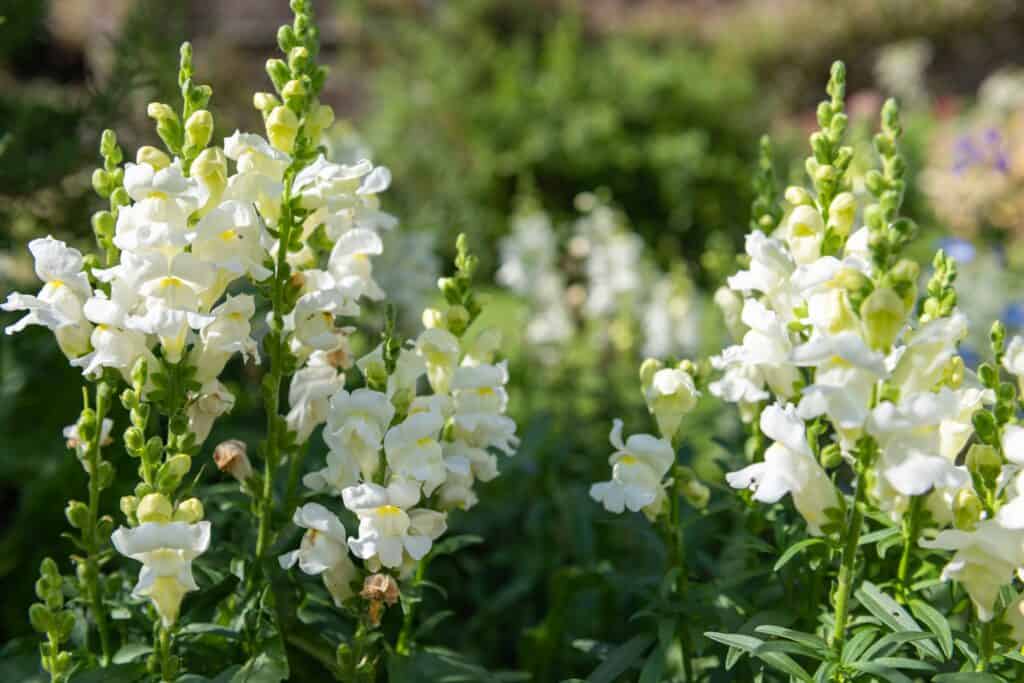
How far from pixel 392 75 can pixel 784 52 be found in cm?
736

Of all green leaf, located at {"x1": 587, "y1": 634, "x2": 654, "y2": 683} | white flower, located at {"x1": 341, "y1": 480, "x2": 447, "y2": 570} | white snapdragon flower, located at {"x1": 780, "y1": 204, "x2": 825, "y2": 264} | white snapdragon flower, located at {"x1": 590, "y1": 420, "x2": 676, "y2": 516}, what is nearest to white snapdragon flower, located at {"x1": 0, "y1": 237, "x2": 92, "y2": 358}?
white flower, located at {"x1": 341, "y1": 480, "x2": 447, "y2": 570}

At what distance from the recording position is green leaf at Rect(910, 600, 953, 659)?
5.44 ft

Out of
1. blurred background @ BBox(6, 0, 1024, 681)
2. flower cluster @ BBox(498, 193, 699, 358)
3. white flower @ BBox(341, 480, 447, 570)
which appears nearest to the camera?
white flower @ BBox(341, 480, 447, 570)

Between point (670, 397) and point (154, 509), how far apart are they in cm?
92

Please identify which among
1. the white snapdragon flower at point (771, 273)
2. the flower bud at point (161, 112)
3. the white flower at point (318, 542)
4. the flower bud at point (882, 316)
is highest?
the flower bud at point (161, 112)

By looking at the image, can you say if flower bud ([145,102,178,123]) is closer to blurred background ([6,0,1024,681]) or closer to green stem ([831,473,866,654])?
blurred background ([6,0,1024,681])

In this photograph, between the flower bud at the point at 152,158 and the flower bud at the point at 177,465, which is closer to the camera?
the flower bud at the point at 177,465

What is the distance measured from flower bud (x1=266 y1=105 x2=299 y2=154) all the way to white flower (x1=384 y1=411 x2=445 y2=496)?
0.56 m

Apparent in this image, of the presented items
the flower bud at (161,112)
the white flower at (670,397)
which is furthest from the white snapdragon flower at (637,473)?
the flower bud at (161,112)

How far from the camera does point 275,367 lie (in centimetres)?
191

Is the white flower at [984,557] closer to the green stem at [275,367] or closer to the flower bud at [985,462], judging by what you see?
the flower bud at [985,462]

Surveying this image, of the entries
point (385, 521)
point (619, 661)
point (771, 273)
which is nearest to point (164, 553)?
point (385, 521)

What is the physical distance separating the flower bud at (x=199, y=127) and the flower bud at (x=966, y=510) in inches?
54.1

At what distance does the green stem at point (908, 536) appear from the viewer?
1772 mm
